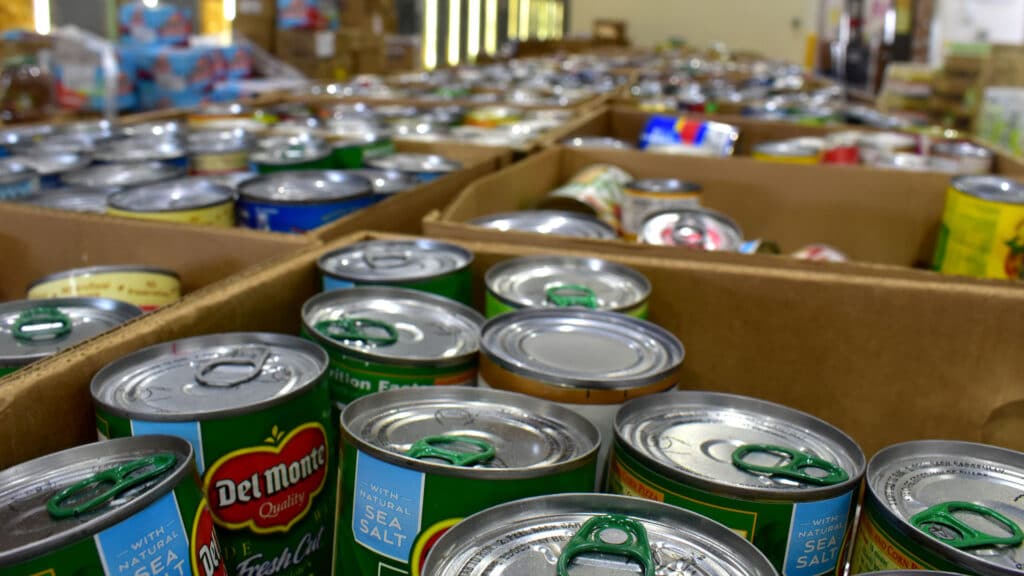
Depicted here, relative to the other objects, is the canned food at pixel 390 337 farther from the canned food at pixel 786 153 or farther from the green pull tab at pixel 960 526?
the canned food at pixel 786 153

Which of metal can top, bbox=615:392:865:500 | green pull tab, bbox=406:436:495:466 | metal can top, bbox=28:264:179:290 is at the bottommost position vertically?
metal can top, bbox=615:392:865:500

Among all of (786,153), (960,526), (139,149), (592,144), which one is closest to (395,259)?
(960,526)

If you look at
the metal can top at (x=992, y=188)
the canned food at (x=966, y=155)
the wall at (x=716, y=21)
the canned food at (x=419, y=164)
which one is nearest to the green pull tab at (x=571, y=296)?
the canned food at (x=419, y=164)

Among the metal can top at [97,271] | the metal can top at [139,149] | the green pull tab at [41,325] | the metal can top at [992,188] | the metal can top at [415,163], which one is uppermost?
the metal can top at [139,149]

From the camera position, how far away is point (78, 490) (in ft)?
2.11

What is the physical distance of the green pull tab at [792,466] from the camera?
0.73 m

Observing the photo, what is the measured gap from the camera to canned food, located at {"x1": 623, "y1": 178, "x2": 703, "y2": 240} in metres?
1.82

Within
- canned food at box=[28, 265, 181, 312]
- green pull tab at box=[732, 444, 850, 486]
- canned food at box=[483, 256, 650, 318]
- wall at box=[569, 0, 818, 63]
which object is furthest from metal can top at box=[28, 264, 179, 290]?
wall at box=[569, 0, 818, 63]

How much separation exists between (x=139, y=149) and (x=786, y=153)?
1.81 metres

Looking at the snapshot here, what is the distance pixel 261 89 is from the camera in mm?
5141

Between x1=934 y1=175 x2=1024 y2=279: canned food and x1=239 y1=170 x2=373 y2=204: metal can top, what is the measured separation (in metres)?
1.25

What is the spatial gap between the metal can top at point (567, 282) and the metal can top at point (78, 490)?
54cm

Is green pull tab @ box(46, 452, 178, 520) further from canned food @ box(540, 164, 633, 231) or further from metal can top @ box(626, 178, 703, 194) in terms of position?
metal can top @ box(626, 178, 703, 194)

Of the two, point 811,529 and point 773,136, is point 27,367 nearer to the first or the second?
point 811,529
